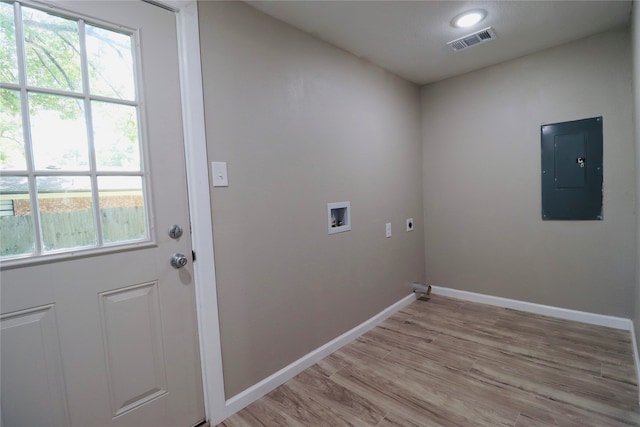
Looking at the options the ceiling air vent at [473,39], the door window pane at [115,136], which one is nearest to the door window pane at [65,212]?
the door window pane at [115,136]

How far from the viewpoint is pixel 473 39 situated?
2.24 metres

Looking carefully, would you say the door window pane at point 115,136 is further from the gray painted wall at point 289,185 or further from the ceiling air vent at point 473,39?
the ceiling air vent at point 473,39

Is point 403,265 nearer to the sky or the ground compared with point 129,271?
Result: nearer to the ground

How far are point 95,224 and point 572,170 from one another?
130 inches

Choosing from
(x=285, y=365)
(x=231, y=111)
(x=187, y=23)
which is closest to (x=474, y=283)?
(x=285, y=365)

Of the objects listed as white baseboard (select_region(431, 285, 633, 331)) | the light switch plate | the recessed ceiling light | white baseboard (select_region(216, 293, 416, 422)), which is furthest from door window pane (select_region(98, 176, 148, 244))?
white baseboard (select_region(431, 285, 633, 331))

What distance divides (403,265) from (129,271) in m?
2.44

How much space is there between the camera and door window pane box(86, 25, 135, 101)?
122 centimetres

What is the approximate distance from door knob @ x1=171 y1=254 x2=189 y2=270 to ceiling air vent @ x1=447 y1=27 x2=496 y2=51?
244 centimetres

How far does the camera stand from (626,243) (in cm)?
226

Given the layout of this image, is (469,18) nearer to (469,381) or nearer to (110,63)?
(110,63)

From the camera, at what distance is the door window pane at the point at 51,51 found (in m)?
1.09

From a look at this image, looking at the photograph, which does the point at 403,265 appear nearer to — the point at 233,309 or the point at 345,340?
the point at 345,340

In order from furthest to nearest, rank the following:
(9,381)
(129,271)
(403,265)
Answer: (403,265)
(129,271)
(9,381)
